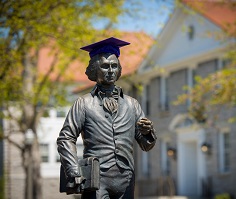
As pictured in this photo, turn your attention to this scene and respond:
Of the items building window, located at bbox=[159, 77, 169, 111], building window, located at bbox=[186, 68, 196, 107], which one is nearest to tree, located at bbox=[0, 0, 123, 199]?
building window, located at bbox=[186, 68, 196, 107]

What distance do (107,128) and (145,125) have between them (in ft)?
1.22

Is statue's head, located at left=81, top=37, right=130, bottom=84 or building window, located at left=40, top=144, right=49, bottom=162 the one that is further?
building window, located at left=40, top=144, right=49, bottom=162

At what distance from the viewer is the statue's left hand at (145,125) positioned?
8.88m

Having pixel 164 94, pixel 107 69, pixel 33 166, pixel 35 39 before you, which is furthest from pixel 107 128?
pixel 164 94

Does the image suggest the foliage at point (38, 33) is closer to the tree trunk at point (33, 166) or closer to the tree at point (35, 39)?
the tree at point (35, 39)

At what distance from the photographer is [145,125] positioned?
29.2 ft

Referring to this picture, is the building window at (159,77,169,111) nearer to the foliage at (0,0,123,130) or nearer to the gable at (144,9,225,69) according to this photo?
the gable at (144,9,225,69)

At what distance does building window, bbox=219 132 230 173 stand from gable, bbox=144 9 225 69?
3.57m

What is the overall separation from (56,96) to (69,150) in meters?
23.9

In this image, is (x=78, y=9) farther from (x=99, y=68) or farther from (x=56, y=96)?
(x=99, y=68)

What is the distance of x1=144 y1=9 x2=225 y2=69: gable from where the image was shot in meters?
38.0

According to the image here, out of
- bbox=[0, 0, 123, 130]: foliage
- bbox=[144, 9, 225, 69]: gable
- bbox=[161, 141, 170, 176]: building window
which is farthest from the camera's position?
bbox=[161, 141, 170, 176]: building window

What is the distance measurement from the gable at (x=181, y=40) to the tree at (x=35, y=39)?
617 centimetres

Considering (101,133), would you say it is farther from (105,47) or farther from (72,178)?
(105,47)
